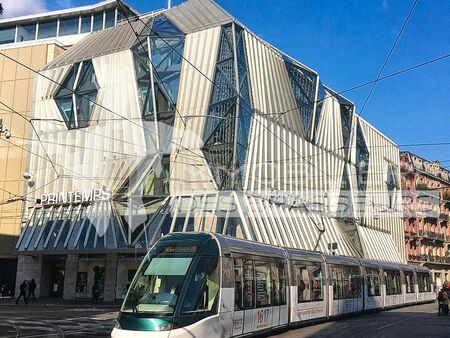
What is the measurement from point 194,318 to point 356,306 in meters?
13.1

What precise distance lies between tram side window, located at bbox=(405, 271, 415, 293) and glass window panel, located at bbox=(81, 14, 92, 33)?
3574 cm

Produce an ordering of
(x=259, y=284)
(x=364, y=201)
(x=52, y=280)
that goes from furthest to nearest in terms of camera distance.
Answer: (x=364, y=201), (x=52, y=280), (x=259, y=284)

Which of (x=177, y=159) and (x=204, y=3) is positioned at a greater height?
(x=204, y=3)

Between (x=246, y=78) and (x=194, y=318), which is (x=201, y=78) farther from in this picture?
(x=194, y=318)

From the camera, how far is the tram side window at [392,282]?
2626 cm

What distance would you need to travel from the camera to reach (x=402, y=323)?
58.6 feet

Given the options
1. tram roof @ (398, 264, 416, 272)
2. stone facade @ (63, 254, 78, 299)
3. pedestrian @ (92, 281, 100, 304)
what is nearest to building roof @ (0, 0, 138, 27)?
stone facade @ (63, 254, 78, 299)

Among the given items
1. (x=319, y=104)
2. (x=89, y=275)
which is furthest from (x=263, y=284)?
(x=319, y=104)

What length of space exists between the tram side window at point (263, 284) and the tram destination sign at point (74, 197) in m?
20.9

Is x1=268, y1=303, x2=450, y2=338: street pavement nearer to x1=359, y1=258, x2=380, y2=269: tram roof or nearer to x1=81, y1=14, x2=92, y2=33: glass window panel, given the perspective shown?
x1=359, y1=258, x2=380, y2=269: tram roof

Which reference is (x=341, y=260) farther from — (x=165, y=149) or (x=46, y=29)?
(x=46, y=29)

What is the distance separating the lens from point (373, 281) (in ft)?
78.9

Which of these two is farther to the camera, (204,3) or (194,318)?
(204,3)

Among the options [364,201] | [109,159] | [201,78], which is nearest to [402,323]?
[201,78]
